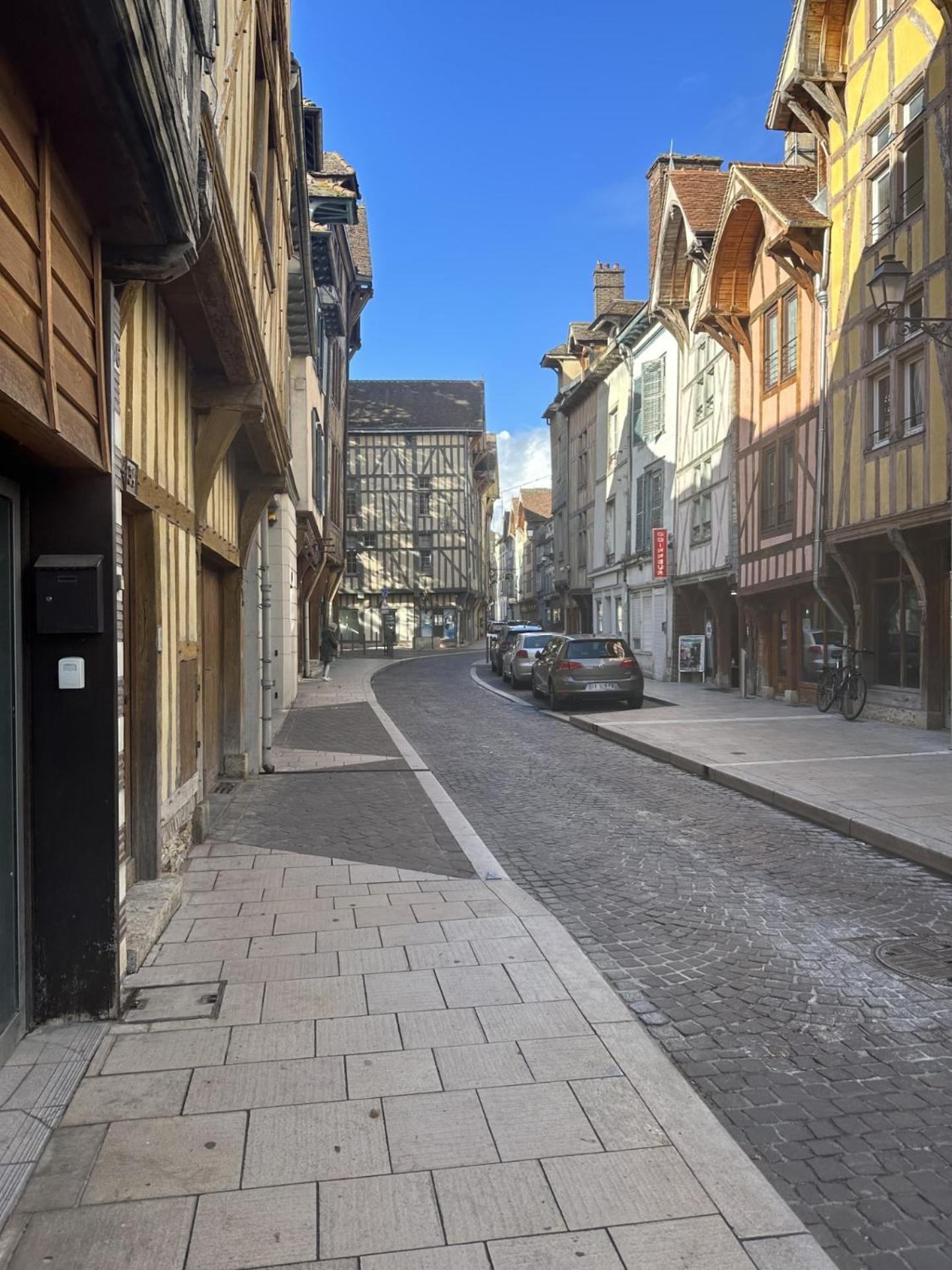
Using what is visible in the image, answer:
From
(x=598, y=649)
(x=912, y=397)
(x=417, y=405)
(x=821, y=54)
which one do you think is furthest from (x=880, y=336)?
(x=417, y=405)

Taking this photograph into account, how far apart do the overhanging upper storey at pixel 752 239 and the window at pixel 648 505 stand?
231 inches

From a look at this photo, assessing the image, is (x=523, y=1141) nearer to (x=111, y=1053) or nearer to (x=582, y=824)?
(x=111, y=1053)

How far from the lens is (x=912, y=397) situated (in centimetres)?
1300

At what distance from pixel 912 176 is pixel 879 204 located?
1.02 m

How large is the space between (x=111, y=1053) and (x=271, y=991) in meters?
0.75

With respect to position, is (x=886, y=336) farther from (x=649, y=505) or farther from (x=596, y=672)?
(x=649, y=505)

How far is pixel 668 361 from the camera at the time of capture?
83.3ft

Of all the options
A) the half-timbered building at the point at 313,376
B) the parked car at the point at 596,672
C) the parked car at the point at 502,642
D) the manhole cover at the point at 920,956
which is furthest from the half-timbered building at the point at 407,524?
the manhole cover at the point at 920,956

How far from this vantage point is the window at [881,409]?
13.6 meters

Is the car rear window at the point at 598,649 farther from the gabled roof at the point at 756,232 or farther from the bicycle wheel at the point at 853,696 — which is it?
the gabled roof at the point at 756,232

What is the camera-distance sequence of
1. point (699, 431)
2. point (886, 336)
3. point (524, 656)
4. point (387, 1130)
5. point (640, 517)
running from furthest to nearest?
point (640, 517), point (524, 656), point (699, 431), point (886, 336), point (387, 1130)

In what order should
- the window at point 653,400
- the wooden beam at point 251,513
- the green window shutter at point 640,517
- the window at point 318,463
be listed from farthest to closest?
the green window shutter at point 640,517 < the window at point 653,400 < the window at point 318,463 < the wooden beam at point 251,513

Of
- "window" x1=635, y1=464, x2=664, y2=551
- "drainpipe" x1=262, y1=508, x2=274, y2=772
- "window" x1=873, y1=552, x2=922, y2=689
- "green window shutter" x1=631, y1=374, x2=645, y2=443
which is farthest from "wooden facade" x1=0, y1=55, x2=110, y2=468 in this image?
"green window shutter" x1=631, y1=374, x2=645, y2=443

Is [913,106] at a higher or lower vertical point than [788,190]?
lower
